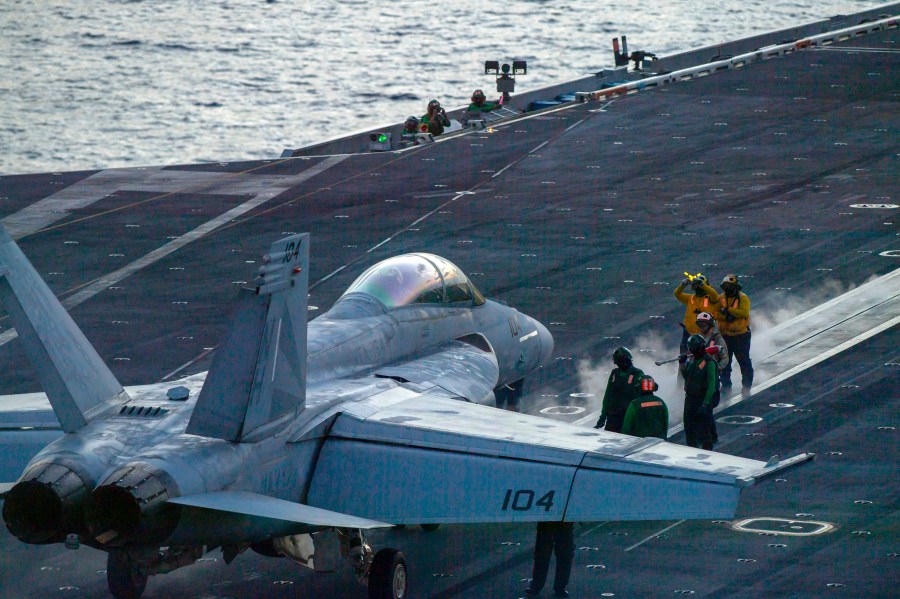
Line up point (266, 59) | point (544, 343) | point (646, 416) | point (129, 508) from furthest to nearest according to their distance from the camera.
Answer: point (266, 59) < point (544, 343) < point (646, 416) < point (129, 508)

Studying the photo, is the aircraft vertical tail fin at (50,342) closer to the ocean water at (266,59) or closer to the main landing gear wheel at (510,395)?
the main landing gear wheel at (510,395)

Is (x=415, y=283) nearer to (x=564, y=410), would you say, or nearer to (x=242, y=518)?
(x=564, y=410)

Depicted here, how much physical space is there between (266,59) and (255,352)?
115m

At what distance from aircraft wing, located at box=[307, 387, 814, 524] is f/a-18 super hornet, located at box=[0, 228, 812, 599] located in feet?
0.07

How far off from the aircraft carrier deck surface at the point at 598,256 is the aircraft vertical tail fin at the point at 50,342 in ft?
11.7

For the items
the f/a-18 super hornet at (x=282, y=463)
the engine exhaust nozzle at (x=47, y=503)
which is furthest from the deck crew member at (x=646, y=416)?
the engine exhaust nozzle at (x=47, y=503)

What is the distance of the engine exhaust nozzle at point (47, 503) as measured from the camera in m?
15.4

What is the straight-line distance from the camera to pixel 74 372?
16875 millimetres

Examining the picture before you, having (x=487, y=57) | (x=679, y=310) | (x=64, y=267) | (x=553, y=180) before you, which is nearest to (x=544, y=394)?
(x=679, y=310)

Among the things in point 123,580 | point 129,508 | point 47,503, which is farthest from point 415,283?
point 47,503

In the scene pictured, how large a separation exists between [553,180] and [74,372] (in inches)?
1141

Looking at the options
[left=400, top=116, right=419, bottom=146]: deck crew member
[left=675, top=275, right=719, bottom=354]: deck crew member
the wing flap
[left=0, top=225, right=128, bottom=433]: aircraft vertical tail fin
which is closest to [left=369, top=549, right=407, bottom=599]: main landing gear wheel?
the wing flap

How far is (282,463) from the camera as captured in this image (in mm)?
17641

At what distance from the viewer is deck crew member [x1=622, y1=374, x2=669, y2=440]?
68.5 feet
